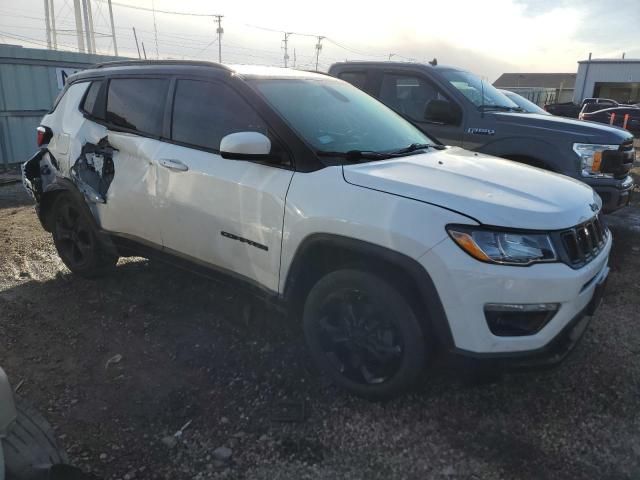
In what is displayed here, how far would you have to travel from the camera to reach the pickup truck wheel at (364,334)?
2.49 metres

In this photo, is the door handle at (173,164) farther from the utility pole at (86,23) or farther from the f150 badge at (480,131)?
the utility pole at (86,23)

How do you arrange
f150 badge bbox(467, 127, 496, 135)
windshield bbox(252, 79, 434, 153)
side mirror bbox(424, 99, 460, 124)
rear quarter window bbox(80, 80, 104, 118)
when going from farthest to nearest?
side mirror bbox(424, 99, 460, 124), f150 badge bbox(467, 127, 496, 135), rear quarter window bbox(80, 80, 104, 118), windshield bbox(252, 79, 434, 153)

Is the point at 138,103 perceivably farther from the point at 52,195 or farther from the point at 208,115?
the point at 52,195

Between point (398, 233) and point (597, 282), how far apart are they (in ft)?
3.80

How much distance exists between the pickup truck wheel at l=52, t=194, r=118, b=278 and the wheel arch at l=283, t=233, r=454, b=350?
6.59 ft

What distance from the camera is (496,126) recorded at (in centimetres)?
545

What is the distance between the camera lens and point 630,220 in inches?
272

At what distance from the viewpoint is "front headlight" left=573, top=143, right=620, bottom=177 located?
16.8 feet

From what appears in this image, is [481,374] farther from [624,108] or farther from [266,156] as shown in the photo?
[624,108]

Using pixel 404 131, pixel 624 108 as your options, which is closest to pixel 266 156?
pixel 404 131

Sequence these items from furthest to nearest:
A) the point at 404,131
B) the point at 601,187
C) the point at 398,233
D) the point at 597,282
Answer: the point at 601,187 → the point at 404,131 → the point at 597,282 → the point at 398,233

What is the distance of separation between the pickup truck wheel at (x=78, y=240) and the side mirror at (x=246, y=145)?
6.23 feet

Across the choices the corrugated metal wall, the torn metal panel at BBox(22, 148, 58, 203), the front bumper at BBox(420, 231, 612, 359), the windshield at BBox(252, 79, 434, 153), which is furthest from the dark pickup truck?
the corrugated metal wall

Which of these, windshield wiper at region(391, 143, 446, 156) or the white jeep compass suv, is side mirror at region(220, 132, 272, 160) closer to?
the white jeep compass suv
